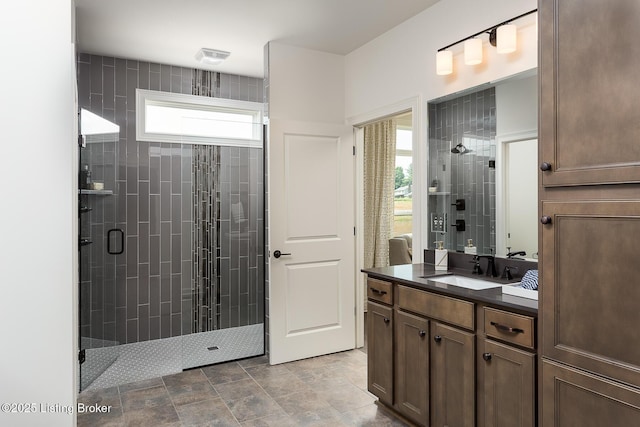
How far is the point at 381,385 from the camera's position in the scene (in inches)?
106

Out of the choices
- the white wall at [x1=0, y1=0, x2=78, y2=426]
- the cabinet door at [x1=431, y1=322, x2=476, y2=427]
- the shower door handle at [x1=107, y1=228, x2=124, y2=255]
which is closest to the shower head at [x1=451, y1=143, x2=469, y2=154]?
the cabinet door at [x1=431, y1=322, x2=476, y2=427]

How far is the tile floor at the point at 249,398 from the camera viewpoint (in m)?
2.68

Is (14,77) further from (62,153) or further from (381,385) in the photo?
(381,385)

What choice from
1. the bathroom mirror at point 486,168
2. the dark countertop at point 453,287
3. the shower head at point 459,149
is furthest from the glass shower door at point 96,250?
the shower head at point 459,149

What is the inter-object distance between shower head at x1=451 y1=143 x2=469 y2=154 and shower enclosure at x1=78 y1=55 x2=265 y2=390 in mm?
1831

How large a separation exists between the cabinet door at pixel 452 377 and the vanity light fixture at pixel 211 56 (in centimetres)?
305

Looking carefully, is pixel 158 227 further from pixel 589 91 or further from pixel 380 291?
pixel 589 91

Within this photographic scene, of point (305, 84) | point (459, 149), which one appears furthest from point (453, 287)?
point (305, 84)

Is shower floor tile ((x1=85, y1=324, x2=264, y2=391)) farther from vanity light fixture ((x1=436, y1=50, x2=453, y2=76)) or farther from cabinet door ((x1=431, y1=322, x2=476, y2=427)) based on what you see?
vanity light fixture ((x1=436, y1=50, x2=453, y2=76))

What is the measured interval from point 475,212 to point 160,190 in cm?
301

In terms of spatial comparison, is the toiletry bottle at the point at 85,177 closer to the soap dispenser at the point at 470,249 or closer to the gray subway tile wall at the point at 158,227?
the gray subway tile wall at the point at 158,227

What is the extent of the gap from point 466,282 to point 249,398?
5.68 ft

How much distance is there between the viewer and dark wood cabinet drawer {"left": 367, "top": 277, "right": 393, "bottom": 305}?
8.63 ft

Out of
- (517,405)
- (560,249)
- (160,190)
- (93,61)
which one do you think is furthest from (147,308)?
(560,249)
